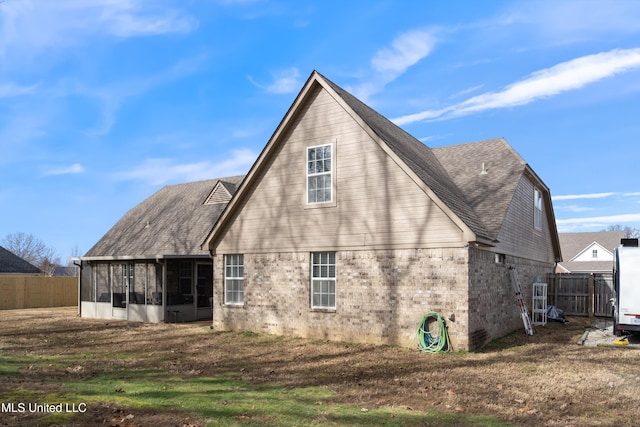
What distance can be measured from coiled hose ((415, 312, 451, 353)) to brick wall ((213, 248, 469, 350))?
0.17m

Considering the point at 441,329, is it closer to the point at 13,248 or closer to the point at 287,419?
the point at 287,419

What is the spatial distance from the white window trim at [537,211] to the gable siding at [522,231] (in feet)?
0.90

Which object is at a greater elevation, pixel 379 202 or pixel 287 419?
pixel 379 202

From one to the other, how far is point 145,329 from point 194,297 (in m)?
3.53

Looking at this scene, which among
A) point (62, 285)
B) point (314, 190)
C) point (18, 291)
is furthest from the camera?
point (62, 285)

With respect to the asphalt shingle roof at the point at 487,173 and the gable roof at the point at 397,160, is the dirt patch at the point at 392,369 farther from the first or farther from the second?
the asphalt shingle roof at the point at 487,173

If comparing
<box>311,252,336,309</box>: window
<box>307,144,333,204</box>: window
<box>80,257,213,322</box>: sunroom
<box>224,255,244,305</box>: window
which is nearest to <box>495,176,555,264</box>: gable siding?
<box>311,252,336,309</box>: window

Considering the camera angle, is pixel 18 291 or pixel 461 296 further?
pixel 18 291

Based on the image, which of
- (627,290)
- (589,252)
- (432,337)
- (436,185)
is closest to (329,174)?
(436,185)

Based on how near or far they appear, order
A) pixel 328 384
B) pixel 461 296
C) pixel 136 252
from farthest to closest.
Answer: pixel 136 252, pixel 461 296, pixel 328 384

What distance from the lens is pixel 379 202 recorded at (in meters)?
14.5

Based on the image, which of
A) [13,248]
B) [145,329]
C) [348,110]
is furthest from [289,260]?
[13,248]

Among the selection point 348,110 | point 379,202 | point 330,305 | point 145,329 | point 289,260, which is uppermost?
point 348,110

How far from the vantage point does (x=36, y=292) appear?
32.7 metres
